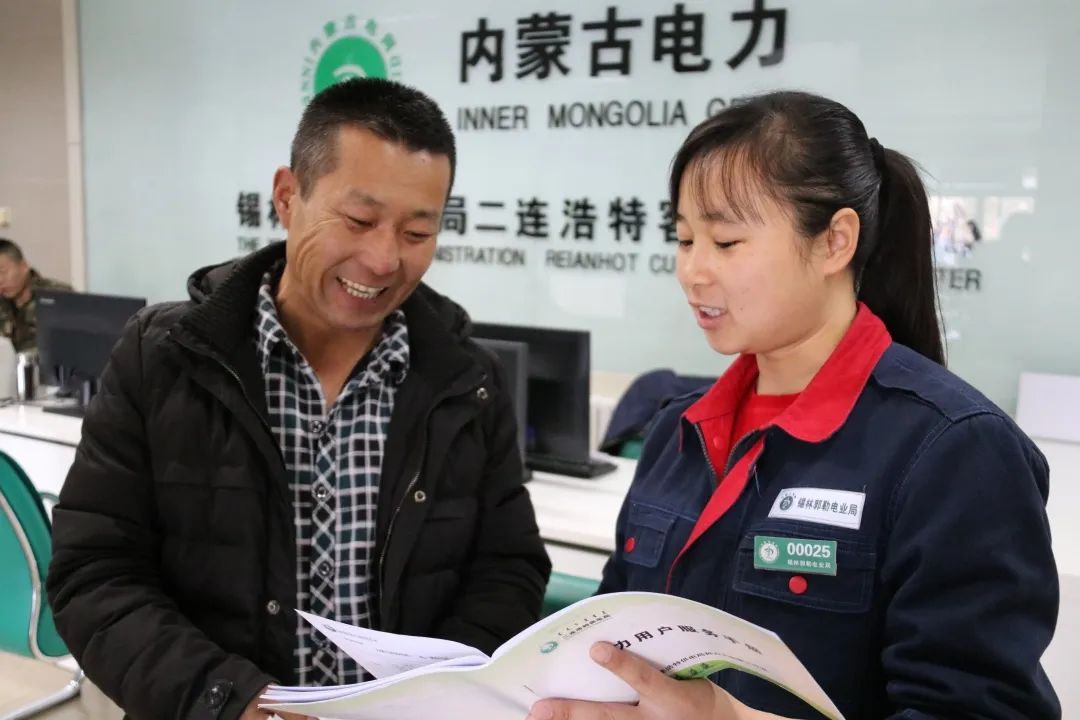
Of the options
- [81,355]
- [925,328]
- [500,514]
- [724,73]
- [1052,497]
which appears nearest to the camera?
[925,328]

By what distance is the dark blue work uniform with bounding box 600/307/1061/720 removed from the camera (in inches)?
35.7

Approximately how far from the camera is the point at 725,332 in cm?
112

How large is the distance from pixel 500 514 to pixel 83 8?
6.05 meters

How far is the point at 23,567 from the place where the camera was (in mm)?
2051

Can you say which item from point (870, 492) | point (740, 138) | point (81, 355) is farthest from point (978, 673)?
point (81, 355)

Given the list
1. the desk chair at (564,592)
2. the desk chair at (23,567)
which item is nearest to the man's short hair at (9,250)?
the desk chair at (23,567)

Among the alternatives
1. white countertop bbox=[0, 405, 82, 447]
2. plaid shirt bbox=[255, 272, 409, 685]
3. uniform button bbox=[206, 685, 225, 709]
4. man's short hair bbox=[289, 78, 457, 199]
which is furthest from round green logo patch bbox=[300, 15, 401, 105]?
uniform button bbox=[206, 685, 225, 709]

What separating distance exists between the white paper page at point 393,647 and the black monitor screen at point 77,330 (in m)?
2.79

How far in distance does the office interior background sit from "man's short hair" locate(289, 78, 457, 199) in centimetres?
171

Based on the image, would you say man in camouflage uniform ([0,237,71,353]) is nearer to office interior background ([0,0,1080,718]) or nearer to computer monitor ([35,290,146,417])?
office interior background ([0,0,1080,718])

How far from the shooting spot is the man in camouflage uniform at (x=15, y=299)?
514 cm

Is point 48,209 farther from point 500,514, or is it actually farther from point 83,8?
point 500,514

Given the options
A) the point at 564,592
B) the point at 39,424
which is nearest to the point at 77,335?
the point at 39,424

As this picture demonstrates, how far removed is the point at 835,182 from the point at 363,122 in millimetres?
660
